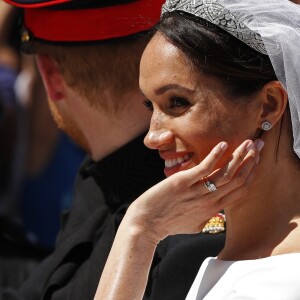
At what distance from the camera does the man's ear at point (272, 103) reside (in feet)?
8.95

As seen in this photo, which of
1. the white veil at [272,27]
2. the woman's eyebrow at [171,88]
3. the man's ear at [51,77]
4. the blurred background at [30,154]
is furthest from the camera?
the blurred background at [30,154]

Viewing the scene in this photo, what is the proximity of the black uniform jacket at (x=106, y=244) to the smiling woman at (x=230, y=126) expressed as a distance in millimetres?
481

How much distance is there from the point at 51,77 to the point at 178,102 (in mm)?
1251

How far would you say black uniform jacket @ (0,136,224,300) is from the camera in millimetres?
3385

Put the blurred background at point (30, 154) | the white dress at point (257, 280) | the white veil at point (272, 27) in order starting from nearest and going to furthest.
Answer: the white dress at point (257, 280) → the white veil at point (272, 27) → the blurred background at point (30, 154)

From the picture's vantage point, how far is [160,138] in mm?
2826

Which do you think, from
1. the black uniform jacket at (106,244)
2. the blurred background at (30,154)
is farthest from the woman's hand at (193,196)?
the blurred background at (30,154)

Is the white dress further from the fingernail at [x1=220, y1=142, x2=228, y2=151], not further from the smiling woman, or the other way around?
the fingernail at [x1=220, y1=142, x2=228, y2=151]

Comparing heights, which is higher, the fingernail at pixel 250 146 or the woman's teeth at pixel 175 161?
the fingernail at pixel 250 146

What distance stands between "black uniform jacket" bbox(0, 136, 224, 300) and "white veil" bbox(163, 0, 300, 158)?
817mm

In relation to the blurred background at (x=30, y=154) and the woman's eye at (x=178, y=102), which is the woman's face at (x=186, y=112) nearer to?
the woman's eye at (x=178, y=102)

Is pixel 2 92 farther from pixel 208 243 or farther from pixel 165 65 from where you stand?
pixel 165 65

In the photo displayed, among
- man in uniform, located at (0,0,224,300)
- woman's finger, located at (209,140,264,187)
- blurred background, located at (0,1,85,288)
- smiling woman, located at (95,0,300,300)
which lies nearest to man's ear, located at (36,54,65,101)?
man in uniform, located at (0,0,224,300)

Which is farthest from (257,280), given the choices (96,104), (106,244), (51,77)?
(51,77)
